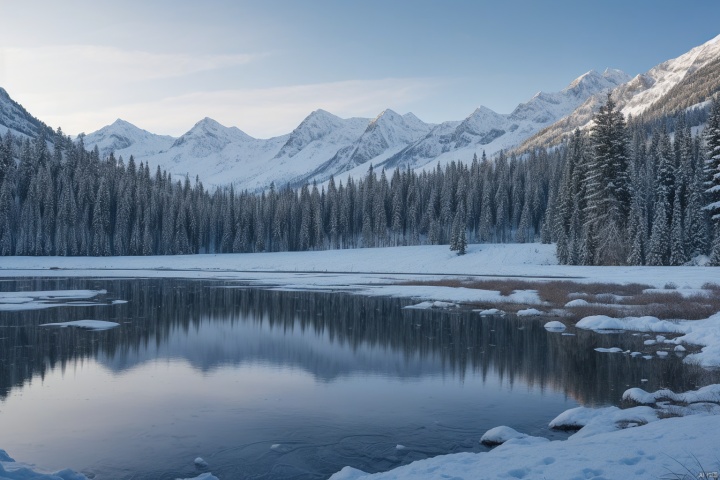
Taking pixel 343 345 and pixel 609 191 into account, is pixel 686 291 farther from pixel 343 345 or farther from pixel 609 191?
pixel 343 345

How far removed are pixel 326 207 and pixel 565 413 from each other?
119 metres

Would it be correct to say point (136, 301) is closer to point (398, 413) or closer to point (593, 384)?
point (398, 413)

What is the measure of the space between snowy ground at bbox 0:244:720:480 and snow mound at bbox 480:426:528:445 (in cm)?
13

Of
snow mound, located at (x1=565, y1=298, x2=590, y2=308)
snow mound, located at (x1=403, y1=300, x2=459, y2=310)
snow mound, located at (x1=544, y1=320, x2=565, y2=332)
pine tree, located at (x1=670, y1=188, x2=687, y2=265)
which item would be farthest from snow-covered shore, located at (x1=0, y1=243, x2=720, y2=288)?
snow mound, located at (x1=544, y1=320, x2=565, y2=332)

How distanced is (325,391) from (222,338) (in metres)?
11.5

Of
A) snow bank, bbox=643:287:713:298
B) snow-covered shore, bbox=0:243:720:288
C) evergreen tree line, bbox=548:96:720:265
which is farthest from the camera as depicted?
snow-covered shore, bbox=0:243:720:288

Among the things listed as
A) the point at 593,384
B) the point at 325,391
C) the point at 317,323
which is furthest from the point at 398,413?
the point at 317,323

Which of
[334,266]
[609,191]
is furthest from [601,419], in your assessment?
[334,266]

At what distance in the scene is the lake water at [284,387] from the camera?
1227cm

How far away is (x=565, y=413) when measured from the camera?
1413 cm

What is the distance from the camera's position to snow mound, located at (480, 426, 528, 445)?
1262 cm

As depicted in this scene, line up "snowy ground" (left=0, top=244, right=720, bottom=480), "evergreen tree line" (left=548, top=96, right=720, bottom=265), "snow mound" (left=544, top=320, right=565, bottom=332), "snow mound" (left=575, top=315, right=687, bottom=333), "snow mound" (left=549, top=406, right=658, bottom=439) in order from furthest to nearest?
"evergreen tree line" (left=548, top=96, right=720, bottom=265) < "snow mound" (left=544, top=320, right=565, bottom=332) < "snow mound" (left=575, top=315, right=687, bottom=333) < "snow mound" (left=549, top=406, right=658, bottom=439) < "snowy ground" (left=0, top=244, right=720, bottom=480)

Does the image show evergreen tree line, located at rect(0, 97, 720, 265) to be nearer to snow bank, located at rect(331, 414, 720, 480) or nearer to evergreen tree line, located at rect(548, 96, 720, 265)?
evergreen tree line, located at rect(548, 96, 720, 265)

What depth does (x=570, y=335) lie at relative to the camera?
27453mm
